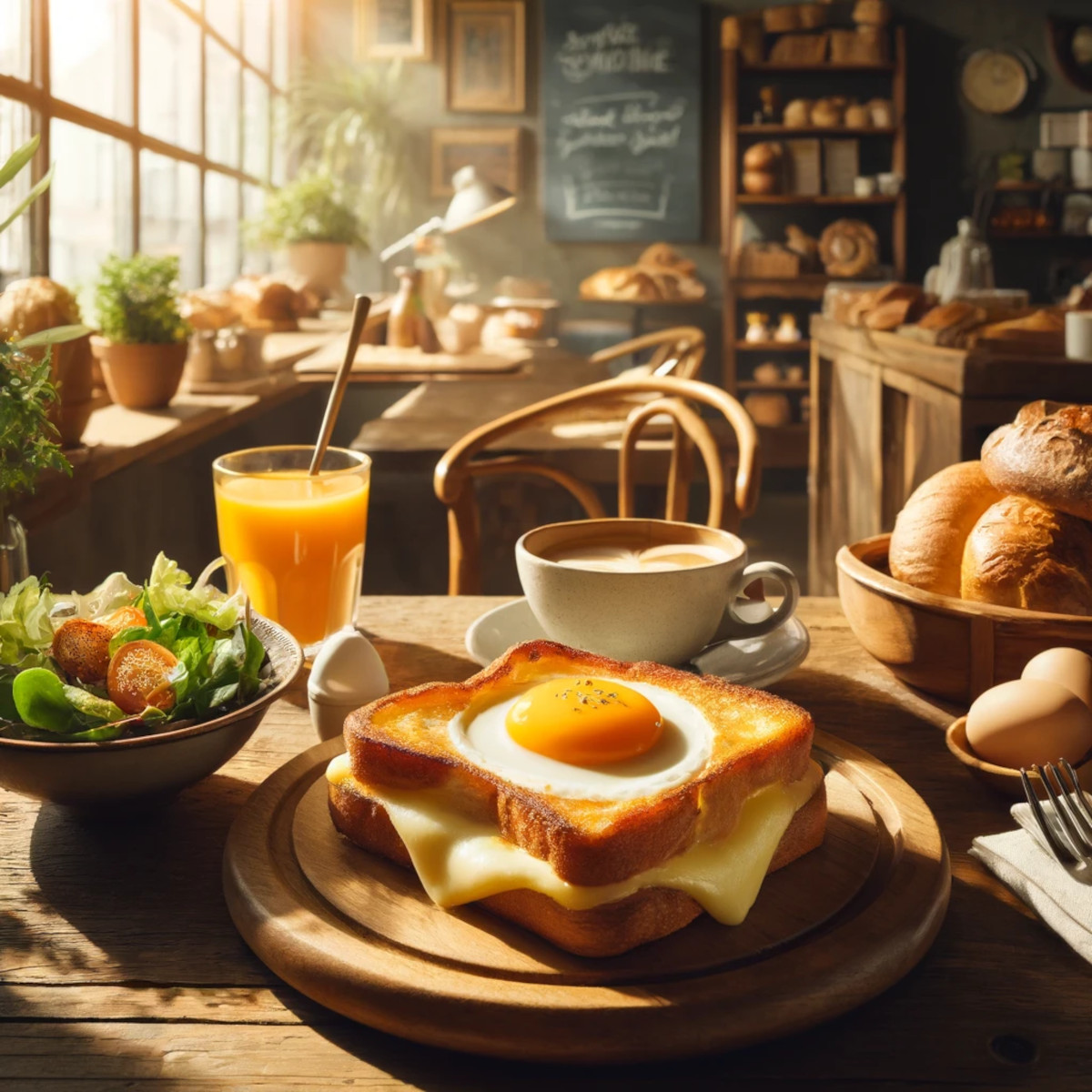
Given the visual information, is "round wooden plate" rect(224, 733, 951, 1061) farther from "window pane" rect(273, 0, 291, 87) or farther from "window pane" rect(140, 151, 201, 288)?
"window pane" rect(273, 0, 291, 87)

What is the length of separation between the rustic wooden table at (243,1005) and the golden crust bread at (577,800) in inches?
3.9

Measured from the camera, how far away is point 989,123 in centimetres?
716

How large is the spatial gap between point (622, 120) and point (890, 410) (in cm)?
488

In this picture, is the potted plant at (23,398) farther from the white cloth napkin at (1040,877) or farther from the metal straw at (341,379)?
the white cloth napkin at (1040,877)

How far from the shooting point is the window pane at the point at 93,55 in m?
3.34

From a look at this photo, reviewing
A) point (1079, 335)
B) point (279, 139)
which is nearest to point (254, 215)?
point (279, 139)

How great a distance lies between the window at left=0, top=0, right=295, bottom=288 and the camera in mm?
3174

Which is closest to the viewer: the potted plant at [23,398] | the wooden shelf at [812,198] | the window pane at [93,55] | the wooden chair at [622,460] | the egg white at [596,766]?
the egg white at [596,766]

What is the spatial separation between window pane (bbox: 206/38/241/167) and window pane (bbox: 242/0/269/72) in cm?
30

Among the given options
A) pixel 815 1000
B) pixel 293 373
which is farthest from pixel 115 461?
pixel 815 1000

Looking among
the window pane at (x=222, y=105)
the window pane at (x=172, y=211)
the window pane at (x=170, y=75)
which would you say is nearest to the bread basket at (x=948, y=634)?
the window pane at (x=172, y=211)

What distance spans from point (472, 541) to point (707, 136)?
590cm

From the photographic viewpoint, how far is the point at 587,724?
68 centimetres

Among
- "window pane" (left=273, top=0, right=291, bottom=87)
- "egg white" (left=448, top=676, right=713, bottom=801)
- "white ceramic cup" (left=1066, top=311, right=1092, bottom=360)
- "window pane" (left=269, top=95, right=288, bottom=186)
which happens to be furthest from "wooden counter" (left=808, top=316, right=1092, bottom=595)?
"window pane" (left=273, top=0, right=291, bottom=87)
